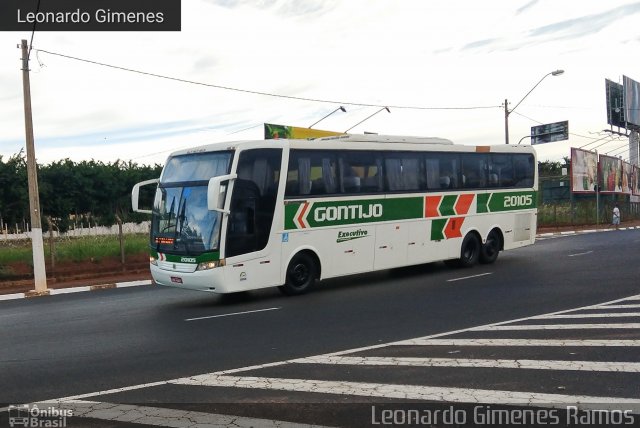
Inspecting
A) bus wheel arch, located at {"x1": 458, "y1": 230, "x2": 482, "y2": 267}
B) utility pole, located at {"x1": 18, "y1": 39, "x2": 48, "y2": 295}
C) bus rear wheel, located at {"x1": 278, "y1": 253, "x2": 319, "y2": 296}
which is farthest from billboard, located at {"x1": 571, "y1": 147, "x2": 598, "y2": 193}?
utility pole, located at {"x1": 18, "y1": 39, "x2": 48, "y2": 295}

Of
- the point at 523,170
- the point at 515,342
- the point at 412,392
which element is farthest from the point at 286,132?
the point at 412,392

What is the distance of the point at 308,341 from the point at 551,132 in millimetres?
71374

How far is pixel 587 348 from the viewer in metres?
8.35

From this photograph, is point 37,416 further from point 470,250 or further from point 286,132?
point 286,132

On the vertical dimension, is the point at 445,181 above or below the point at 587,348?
above

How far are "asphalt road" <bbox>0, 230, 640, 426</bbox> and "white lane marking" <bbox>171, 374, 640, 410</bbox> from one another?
0.13 feet

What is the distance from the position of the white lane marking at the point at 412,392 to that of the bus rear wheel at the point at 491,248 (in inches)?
520

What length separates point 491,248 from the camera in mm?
19750

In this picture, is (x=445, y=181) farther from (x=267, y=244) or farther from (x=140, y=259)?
(x=140, y=259)

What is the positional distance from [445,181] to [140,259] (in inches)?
525

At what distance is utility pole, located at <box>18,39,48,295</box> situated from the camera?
18.3 m

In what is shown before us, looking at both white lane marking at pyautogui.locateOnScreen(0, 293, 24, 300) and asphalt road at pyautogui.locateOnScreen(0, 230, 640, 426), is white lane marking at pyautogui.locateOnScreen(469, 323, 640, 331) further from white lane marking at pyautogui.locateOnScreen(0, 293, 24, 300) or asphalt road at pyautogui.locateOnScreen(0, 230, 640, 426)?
white lane marking at pyautogui.locateOnScreen(0, 293, 24, 300)

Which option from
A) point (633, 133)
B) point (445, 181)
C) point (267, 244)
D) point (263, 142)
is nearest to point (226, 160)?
point (263, 142)

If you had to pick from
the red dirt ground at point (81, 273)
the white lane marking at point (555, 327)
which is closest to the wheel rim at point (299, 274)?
the white lane marking at point (555, 327)
